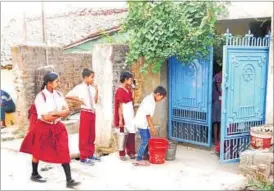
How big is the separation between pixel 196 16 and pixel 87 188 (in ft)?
11.7

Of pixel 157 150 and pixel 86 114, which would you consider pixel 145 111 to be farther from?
pixel 86 114

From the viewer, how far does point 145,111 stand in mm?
5441

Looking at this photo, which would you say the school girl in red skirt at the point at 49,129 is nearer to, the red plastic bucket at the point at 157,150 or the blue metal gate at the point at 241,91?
the red plastic bucket at the point at 157,150

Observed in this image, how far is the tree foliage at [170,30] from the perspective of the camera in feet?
19.6

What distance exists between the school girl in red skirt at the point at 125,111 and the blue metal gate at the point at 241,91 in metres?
1.52

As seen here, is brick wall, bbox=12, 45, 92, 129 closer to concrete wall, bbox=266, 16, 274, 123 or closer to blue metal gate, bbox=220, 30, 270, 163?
blue metal gate, bbox=220, 30, 270, 163

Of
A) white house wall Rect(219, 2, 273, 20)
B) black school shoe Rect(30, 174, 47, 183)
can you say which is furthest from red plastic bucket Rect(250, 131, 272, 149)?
black school shoe Rect(30, 174, 47, 183)

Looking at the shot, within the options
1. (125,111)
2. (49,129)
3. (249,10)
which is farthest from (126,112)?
(249,10)

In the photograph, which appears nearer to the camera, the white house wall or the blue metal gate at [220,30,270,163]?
the blue metal gate at [220,30,270,163]

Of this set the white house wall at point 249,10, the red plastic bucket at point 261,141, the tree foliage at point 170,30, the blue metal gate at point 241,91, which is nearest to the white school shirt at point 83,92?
the tree foliage at point 170,30

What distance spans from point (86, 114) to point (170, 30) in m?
2.11

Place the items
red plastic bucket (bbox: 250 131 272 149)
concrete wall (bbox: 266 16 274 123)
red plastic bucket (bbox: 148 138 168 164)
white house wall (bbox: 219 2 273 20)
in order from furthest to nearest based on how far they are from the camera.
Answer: white house wall (bbox: 219 2 273 20), concrete wall (bbox: 266 16 274 123), red plastic bucket (bbox: 148 138 168 164), red plastic bucket (bbox: 250 131 272 149)

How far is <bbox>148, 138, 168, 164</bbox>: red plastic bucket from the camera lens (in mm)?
5691

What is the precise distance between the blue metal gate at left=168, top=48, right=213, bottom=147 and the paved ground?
593 millimetres
